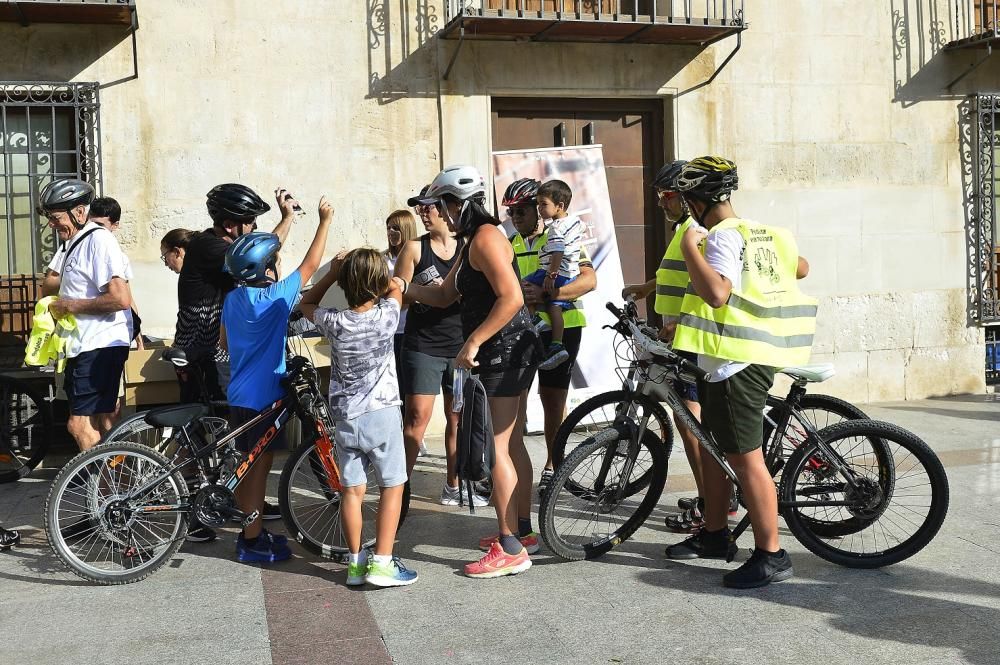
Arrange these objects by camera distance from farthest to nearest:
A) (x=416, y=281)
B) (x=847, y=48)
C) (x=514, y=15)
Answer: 1. (x=847, y=48)
2. (x=514, y=15)
3. (x=416, y=281)

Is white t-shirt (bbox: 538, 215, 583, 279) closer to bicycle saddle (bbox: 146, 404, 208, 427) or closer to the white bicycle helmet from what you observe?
the white bicycle helmet

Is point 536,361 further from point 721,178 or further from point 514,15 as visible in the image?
point 514,15

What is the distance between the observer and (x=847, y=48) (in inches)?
395

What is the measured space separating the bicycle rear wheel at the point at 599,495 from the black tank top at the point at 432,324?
1.36 meters

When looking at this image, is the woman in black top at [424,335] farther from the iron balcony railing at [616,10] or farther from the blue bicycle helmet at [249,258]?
the iron balcony railing at [616,10]

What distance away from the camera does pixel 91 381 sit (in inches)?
231

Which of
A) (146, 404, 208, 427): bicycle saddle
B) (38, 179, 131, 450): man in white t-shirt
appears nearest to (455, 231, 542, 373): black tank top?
(146, 404, 208, 427): bicycle saddle

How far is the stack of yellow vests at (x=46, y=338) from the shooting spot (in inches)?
231

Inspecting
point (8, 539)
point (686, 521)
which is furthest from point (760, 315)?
point (8, 539)

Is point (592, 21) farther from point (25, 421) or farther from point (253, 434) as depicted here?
point (25, 421)

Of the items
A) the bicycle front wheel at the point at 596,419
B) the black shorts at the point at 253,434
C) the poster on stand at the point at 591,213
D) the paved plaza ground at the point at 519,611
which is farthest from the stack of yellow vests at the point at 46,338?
the poster on stand at the point at 591,213

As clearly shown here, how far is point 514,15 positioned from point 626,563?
16.1 feet

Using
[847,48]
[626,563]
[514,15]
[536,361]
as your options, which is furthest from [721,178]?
[847,48]

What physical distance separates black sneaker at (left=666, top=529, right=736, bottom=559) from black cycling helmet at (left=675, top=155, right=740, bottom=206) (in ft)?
5.22
